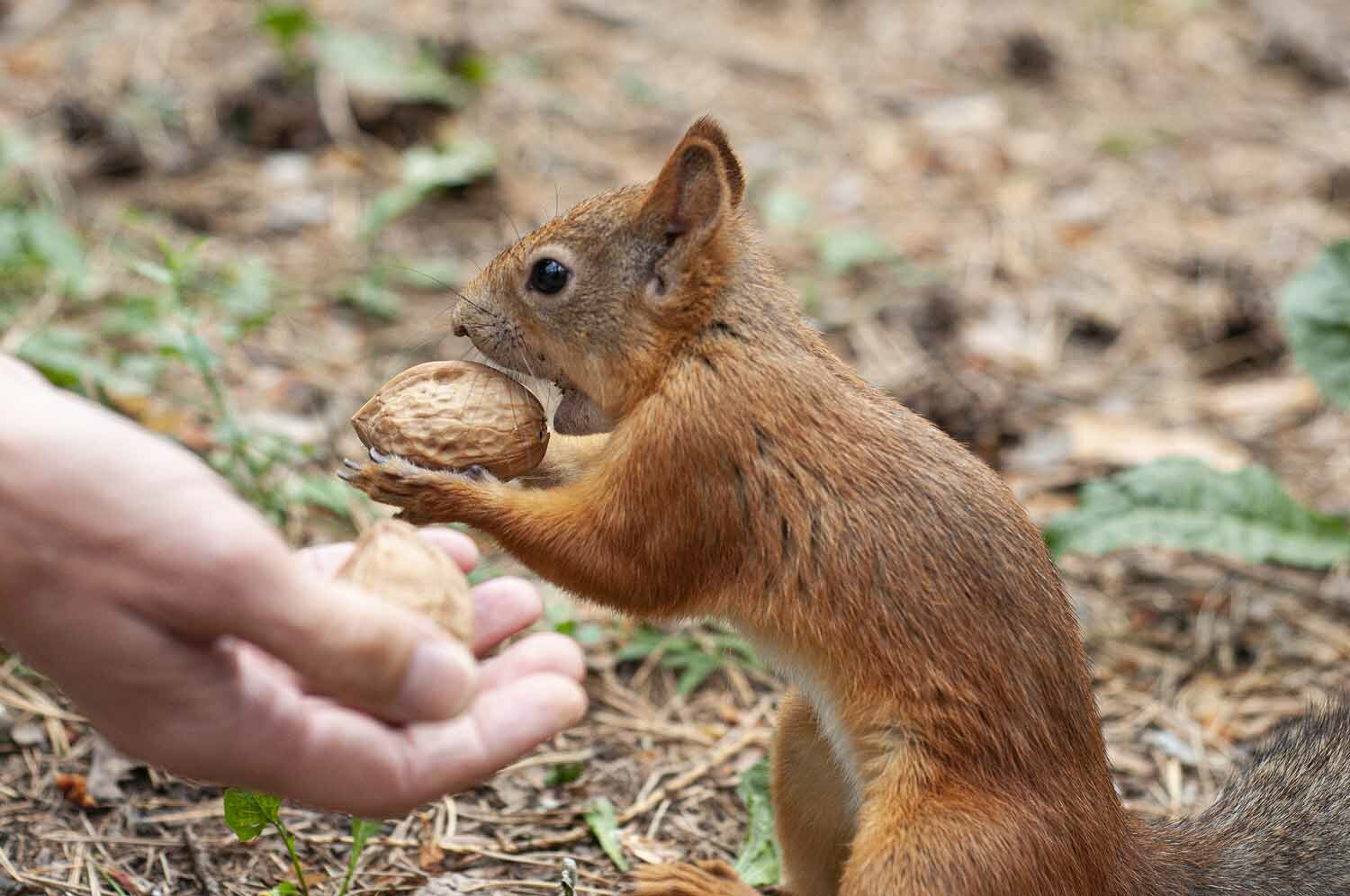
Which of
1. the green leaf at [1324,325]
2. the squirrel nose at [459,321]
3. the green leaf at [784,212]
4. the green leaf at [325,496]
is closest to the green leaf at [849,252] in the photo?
the green leaf at [784,212]

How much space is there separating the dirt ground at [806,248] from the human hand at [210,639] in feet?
3.18

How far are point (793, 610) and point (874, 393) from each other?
47 cm

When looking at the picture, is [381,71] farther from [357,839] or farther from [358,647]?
[358,647]

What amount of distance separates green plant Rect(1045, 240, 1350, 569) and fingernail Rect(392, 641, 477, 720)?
202cm

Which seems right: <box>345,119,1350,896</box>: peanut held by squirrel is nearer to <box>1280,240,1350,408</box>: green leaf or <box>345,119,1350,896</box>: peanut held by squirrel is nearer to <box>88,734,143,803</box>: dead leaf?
<box>88,734,143,803</box>: dead leaf

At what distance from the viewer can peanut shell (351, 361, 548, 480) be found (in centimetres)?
240

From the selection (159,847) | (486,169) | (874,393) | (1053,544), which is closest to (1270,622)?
(1053,544)

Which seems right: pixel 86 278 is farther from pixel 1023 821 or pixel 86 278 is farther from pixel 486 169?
pixel 1023 821

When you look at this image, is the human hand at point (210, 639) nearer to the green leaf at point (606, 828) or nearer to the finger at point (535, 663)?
the finger at point (535, 663)

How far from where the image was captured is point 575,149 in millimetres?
5797

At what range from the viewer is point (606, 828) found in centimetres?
270

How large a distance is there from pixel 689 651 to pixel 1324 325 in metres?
1.88

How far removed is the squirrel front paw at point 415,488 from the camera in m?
2.34

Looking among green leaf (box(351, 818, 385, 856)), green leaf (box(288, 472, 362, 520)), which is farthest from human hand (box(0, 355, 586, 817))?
green leaf (box(288, 472, 362, 520))
